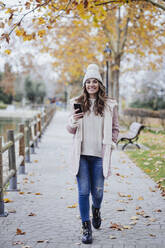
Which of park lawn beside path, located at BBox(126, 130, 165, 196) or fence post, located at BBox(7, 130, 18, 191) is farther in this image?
park lawn beside path, located at BBox(126, 130, 165, 196)

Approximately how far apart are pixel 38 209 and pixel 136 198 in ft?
6.06

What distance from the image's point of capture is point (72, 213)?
19.3 ft

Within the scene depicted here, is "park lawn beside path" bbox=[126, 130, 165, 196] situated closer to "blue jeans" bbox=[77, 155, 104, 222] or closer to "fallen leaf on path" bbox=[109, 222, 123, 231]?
"fallen leaf on path" bbox=[109, 222, 123, 231]

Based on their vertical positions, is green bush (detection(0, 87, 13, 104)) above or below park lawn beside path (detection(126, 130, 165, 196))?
above

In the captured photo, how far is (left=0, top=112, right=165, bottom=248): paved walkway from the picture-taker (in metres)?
4.65

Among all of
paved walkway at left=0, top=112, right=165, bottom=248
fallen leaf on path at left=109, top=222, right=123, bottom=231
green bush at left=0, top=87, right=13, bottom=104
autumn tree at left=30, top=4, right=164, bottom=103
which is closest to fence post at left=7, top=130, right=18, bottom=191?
paved walkway at left=0, top=112, right=165, bottom=248

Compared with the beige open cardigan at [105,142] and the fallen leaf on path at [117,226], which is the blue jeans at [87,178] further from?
the fallen leaf on path at [117,226]

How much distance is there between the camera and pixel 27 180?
847 cm

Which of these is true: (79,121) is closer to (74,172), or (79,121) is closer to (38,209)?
(74,172)

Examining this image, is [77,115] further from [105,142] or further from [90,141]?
[105,142]

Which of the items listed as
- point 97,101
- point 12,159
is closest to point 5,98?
point 12,159

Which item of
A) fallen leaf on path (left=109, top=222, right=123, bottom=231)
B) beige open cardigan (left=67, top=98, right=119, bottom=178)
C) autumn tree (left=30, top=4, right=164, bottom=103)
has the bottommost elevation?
fallen leaf on path (left=109, top=222, right=123, bottom=231)

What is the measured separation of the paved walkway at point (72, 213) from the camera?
4.65 meters

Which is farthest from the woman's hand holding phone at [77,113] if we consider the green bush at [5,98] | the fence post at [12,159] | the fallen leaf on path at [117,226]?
the green bush at [5,98]
